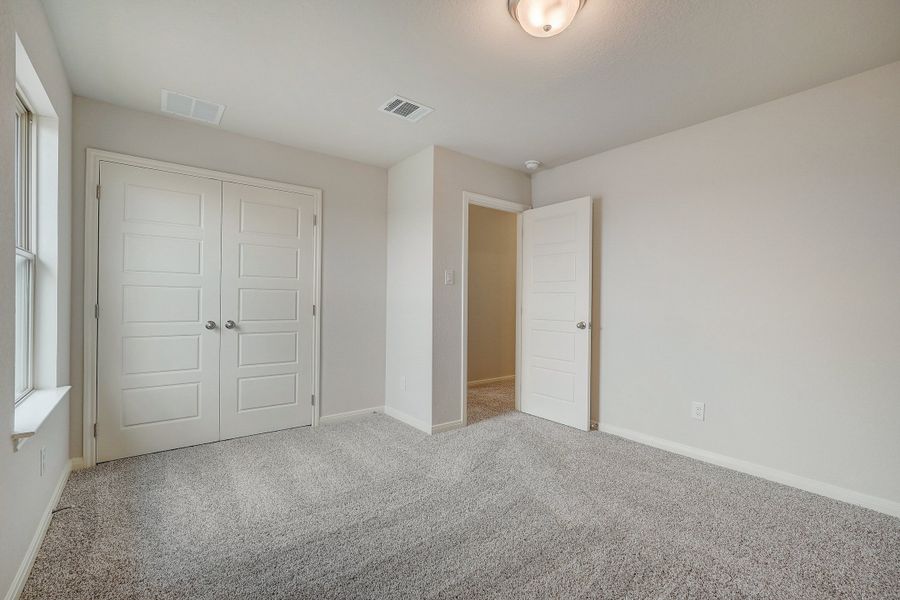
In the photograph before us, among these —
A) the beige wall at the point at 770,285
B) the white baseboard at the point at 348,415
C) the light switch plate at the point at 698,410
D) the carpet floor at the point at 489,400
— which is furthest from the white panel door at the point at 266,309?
the light switch plate at the point at 698,410

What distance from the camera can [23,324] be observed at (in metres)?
2.10

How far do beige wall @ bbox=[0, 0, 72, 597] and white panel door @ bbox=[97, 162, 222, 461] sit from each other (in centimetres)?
27

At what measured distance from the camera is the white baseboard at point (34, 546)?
61.3 inches

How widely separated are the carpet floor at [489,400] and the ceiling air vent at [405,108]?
2.60 m

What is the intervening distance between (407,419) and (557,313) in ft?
5.47

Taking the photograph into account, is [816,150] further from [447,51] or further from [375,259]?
[375,259]

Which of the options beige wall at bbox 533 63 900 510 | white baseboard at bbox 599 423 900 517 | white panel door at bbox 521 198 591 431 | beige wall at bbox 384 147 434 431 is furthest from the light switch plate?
beige wall at bbox 384 147 434 431

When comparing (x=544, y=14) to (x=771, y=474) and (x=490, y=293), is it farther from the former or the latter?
(x=490, y=293)

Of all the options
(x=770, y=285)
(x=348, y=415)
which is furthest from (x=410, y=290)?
(x=770, y=285)

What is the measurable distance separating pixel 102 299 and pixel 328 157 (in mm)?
2026

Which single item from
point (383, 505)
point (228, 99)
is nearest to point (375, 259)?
point (228, 99)

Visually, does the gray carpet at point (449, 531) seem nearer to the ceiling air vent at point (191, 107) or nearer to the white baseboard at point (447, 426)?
the white baseboard at point (447, 426)

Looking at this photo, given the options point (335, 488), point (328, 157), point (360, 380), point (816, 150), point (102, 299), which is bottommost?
point (335, 488)

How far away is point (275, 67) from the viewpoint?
2355mm
